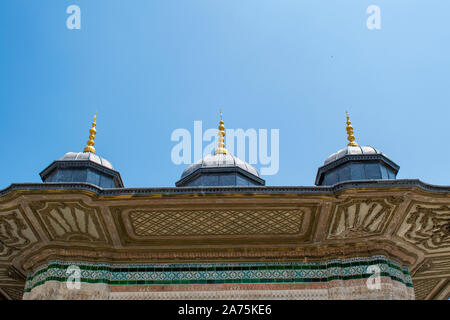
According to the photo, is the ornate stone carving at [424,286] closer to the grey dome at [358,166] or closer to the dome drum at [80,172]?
the grey dome at [358,166]

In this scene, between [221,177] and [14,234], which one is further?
[221,177]

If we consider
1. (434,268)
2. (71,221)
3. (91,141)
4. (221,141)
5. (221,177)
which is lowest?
(434,268)

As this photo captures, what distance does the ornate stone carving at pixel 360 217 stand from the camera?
6230mm

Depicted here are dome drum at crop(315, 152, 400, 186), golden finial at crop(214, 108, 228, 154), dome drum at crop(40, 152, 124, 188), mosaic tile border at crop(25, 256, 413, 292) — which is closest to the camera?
mosaic tile border at crop(25, 256, 413, 292)

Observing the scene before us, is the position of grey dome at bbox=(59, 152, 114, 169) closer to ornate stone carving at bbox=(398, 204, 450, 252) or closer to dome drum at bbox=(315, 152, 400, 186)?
dome drum at bbox=(315, 152, 400, 186)

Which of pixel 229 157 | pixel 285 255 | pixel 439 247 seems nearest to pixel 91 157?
pixel 229 157

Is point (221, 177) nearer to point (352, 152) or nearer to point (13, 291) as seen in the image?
point (352, 152)

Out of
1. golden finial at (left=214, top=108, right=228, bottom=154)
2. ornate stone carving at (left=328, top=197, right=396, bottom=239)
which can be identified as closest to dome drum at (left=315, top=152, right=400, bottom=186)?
ornate stone carving at (left=328, top=197, right=396, bottom=239)

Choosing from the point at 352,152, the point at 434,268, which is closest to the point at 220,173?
the point at 352,152

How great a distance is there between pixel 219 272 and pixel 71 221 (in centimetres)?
226

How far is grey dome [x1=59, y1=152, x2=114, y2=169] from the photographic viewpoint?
758cm

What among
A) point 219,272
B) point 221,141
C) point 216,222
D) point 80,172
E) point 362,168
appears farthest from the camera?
point 221,141

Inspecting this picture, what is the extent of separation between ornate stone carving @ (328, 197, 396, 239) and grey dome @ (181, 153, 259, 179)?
1.77 m

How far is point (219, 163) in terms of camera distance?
7680 mm
